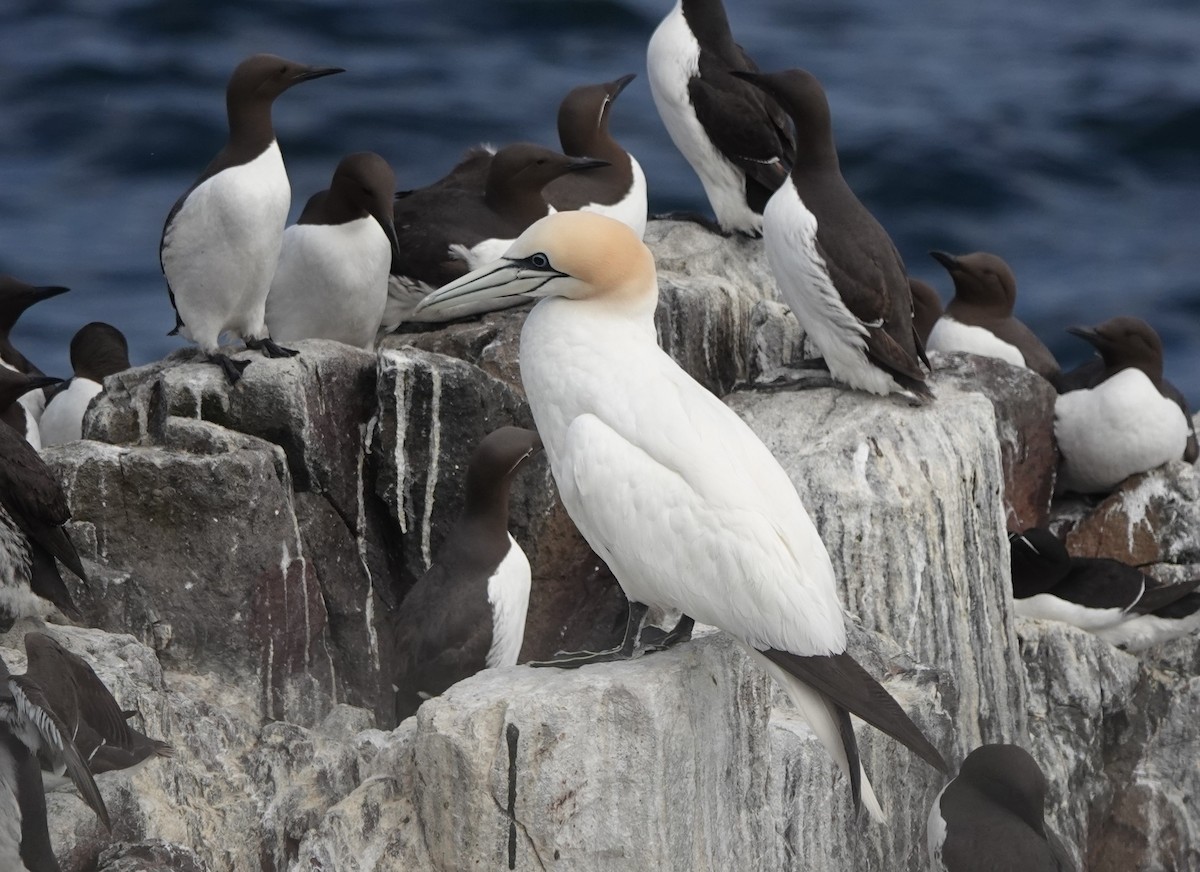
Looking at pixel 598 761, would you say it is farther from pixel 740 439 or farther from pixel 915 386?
pixel 915 386

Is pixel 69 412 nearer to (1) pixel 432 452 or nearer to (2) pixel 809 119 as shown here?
(1) pixel 432 452

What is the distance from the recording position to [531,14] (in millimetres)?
20547

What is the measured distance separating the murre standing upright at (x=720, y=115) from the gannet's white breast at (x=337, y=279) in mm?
1739

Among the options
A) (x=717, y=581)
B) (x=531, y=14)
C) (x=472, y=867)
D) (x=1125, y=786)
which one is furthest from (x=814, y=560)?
(x=531, y=14)

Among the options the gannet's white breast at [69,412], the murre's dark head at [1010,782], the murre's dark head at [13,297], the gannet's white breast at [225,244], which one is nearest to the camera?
the murre's dark head at [1010,782]

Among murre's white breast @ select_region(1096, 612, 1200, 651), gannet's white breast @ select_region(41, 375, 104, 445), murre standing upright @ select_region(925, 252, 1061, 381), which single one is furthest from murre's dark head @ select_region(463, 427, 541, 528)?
murre standing upright @ select_region(925, 252, 1061, 381)

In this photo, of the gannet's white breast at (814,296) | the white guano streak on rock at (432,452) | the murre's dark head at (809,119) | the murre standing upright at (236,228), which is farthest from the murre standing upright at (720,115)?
the white guano streak on rock at (432,452)

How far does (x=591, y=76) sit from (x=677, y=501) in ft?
49.0

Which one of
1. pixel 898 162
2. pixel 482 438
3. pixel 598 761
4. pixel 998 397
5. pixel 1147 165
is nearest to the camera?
pixel 598 761

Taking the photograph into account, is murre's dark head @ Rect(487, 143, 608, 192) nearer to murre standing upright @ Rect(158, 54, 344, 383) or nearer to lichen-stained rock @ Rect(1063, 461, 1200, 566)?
murre standing upright @ Rect(158, 54, 344, 383)

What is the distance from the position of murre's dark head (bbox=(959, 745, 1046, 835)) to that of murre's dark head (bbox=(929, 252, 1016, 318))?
403cm

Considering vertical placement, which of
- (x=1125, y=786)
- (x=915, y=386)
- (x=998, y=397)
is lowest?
(x=1125, y=786)

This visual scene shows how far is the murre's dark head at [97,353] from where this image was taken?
938cm

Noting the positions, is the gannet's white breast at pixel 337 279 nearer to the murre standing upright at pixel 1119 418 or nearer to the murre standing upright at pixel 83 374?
the murre standing upright at pixel 83 374
